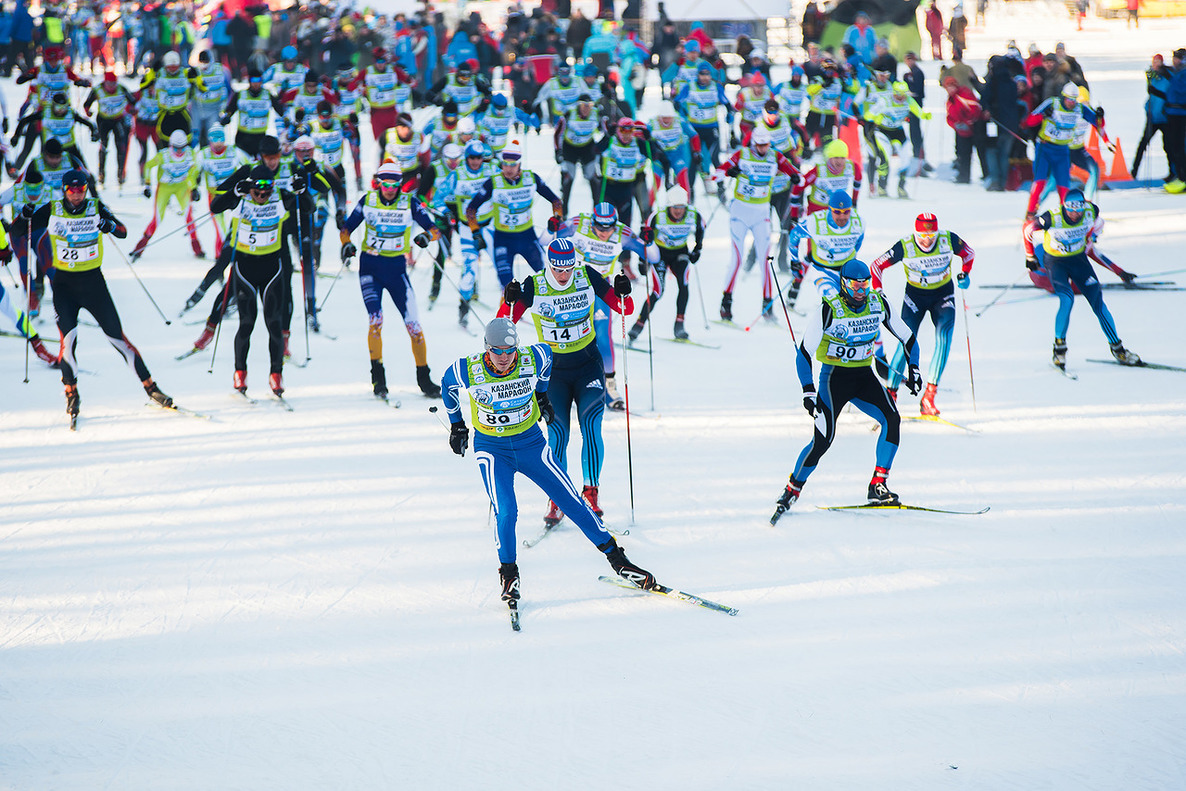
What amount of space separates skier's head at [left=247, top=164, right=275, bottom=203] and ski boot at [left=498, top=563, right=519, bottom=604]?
Result: 4445 mm

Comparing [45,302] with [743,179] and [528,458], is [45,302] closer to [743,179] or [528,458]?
[743,179]

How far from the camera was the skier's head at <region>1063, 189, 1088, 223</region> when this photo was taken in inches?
376

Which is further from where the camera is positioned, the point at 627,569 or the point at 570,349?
the point at 570,349

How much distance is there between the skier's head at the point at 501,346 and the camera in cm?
565

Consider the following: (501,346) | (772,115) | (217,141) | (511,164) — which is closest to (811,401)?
(501,346)

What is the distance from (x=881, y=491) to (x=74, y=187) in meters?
6.27

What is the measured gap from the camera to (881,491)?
23.1ft

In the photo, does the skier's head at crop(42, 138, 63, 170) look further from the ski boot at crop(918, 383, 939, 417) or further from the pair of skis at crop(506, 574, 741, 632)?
the ski boot at crop(918, 383, 939, 417)

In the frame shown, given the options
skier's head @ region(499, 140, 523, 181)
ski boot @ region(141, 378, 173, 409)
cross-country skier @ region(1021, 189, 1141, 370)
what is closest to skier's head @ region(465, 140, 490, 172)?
skier's head @ region(499, 140, 523, 181)

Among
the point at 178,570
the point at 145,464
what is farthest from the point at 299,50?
the point at 178,570

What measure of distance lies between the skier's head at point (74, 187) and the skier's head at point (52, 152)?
2.34 m

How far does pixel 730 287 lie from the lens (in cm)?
1151

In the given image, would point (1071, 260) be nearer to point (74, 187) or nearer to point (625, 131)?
point (625, 131)

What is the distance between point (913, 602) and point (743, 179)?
6546 millimetres
